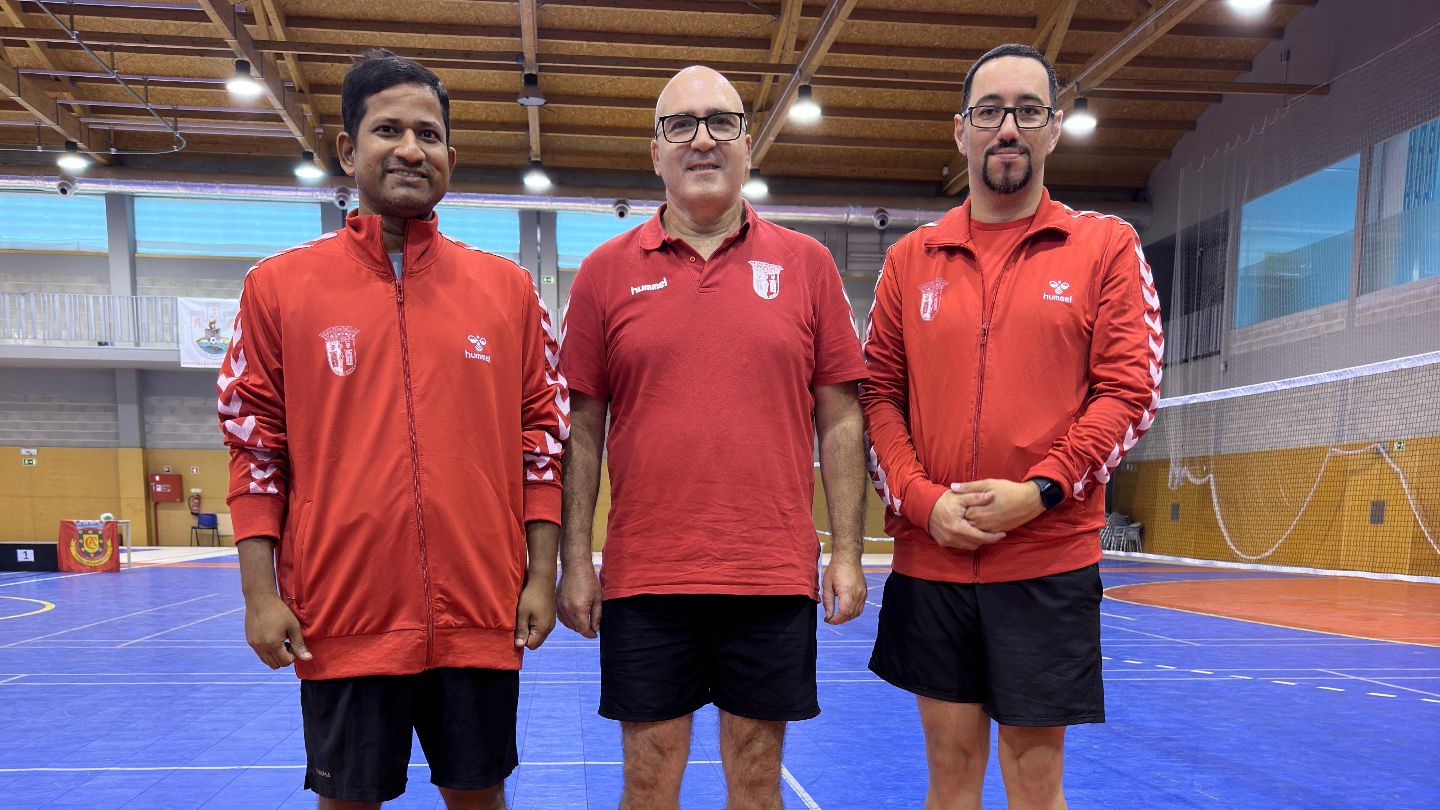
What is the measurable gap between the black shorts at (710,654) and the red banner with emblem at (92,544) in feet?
49.5

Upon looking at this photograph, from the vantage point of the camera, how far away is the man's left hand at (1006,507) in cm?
208

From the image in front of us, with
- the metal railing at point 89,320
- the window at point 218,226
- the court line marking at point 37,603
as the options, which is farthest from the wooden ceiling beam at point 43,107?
the court line marking at point 37,603

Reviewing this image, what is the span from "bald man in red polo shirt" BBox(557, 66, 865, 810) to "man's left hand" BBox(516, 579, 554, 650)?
12 centimetres

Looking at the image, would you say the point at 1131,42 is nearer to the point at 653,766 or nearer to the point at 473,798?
the point at 653,766

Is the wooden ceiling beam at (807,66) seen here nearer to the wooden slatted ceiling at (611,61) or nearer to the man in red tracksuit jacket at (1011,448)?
the wooden slatted ceiling at (611,61)

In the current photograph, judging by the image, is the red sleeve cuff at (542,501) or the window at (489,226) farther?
the window at (489,226)

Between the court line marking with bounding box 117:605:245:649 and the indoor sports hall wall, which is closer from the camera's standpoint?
the court line marking with bounding box 117:605:245:649

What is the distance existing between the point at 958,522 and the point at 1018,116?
3.24ft

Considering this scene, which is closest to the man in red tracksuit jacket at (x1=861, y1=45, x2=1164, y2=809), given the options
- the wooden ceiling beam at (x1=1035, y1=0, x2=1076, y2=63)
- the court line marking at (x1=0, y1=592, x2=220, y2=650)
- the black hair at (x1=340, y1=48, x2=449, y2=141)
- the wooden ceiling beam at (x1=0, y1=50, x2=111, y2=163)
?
the black hair at (x1=340, y1=48, x2=449, y2=141)

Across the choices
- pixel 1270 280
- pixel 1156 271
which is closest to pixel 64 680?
pixel 1270 280

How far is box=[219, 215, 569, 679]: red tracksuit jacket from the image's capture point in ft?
6.43

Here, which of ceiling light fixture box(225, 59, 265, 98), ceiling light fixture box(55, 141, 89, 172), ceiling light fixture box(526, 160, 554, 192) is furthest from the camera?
ceiling light fixture box(526, 160, 554, 192)

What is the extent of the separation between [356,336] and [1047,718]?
1.75m

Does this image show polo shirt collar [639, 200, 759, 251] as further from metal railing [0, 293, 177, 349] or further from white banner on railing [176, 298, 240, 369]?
metal railing [0, 293, 177, 349]
